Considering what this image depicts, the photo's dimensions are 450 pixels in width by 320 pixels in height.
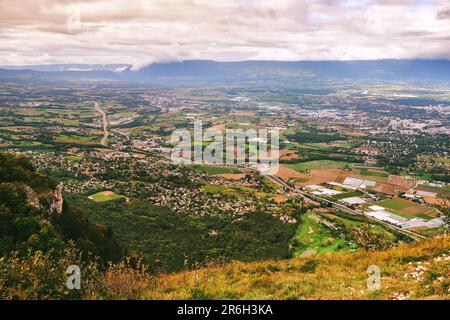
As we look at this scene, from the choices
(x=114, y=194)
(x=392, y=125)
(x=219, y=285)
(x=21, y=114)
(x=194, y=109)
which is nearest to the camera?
(x=219, y=285)

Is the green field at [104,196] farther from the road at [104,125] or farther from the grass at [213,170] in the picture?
the road at [104,125]

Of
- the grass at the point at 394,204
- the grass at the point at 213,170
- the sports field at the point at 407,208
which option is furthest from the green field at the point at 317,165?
the sports field at the point at 407,208

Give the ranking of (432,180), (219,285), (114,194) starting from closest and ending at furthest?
(219,285)
(114,194)
(432,180)

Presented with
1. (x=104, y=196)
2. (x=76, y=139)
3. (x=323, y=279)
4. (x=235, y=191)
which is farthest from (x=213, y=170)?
(x=323, y=279)

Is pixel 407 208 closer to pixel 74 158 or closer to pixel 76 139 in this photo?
pixel 74 158

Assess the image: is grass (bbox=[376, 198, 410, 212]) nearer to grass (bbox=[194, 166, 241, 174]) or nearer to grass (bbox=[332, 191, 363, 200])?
grass (bbox=[332, 191, 363, 200])
